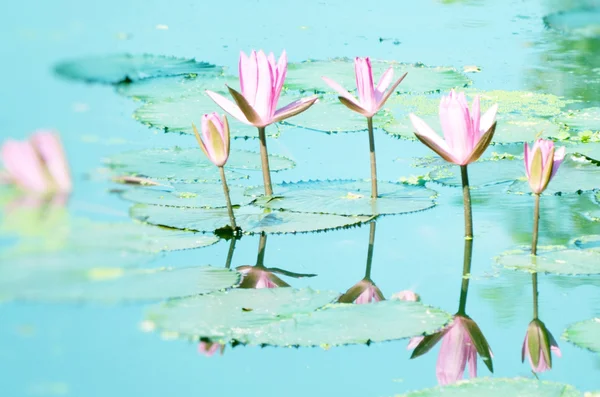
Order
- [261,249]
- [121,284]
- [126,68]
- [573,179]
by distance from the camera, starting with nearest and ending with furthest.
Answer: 1. [121,284]
2. [261,249]
3. [573,179]
4. [126,68]

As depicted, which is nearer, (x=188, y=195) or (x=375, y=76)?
(x=188, y=195)

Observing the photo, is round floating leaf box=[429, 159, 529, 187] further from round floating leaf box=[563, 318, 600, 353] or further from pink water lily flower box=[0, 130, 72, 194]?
pink water lily flower box=[0, 130, 72, 194]

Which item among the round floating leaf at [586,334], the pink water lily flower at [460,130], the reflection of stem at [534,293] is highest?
the pink water lily flower at [460,130]

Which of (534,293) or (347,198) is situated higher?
(347,198)

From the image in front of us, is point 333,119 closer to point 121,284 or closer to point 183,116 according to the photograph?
point 183,116

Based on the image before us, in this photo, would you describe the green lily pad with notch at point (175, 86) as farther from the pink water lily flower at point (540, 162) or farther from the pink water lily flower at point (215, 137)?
the pink water lily flower at point (540, 162)

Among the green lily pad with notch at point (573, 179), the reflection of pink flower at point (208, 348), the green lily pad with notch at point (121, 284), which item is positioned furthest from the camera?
the green lily pad with notch at point (573, 179)

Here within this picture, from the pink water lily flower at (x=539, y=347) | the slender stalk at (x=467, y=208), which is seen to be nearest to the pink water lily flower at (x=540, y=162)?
the slender stalk at (x=467, y=208)

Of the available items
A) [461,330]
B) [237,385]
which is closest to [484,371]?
[461,330]

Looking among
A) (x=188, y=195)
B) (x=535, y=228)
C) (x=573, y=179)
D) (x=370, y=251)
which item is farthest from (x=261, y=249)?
(x=573, y=179)
